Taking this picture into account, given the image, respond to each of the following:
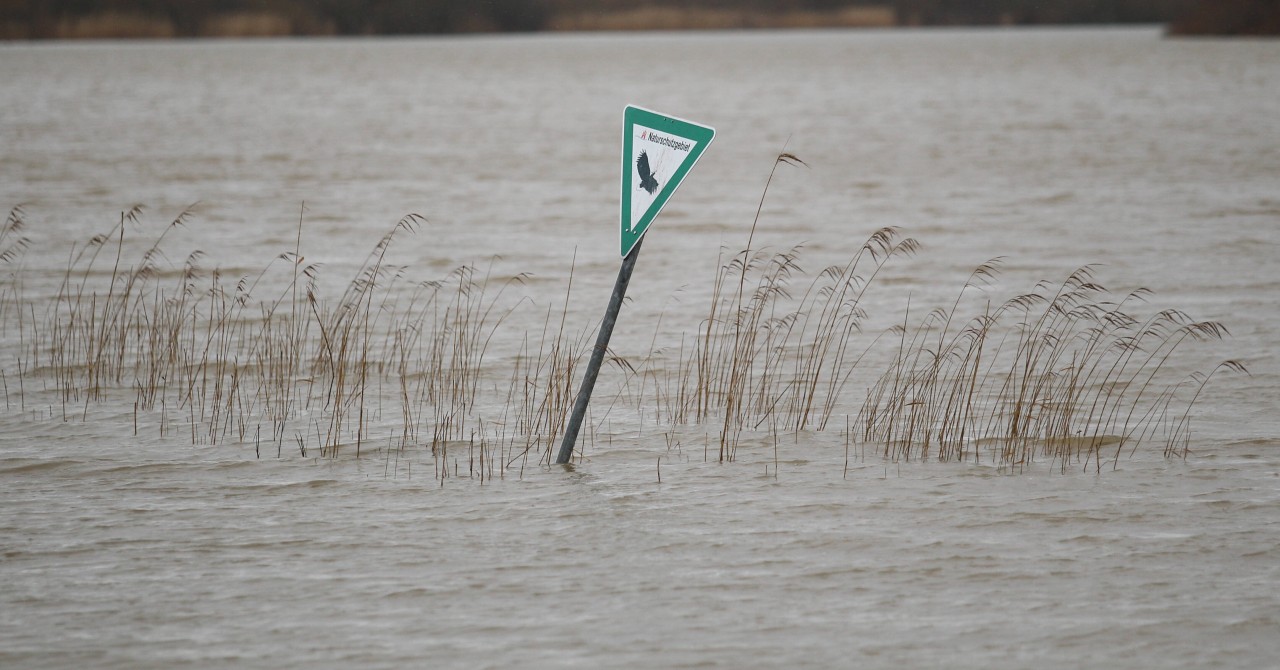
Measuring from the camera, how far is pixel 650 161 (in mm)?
7625

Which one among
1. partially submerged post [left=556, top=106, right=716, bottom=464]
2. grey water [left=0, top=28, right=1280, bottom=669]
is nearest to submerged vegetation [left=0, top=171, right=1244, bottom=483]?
grey water [left=0, top=28, right=1280, bottom=669]

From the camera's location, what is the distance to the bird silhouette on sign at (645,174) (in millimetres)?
7621

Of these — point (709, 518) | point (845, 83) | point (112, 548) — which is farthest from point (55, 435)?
point (845, 83)

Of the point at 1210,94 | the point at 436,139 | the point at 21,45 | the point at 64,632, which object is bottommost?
the point at 64,632

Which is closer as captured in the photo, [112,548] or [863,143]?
[112,548]

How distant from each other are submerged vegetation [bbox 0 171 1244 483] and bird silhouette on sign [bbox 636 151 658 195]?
95 centimetres

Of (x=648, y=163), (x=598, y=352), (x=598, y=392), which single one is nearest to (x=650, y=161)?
(x=648, y=163)

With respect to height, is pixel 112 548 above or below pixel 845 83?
below

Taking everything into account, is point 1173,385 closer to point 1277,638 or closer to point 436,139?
point 1277,638

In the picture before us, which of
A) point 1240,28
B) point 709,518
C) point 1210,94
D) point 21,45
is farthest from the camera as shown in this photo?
point 21,45

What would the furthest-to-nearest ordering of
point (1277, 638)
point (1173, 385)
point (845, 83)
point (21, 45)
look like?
point (21, 45) < point (845, 83) < point (1173, 385) < point (1277, 638)

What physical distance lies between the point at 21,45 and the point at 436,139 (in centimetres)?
11409

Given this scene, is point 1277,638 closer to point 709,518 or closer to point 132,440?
point 709,518

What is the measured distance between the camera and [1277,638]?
19.7 feet
